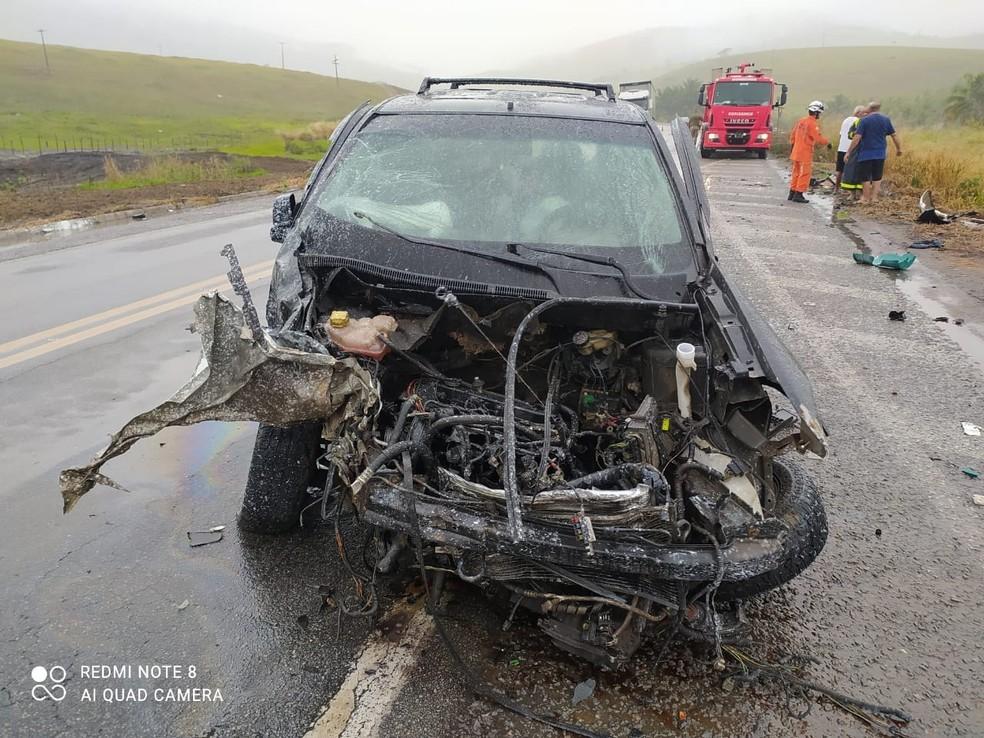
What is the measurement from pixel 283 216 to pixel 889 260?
778 centimetres

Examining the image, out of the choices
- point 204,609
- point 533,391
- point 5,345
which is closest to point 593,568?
point 533,391

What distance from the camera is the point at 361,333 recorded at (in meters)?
2.78

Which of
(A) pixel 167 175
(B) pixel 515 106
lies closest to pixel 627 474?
(B) pixel 515 106

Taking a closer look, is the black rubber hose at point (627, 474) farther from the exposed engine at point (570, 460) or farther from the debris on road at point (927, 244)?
the debris on road at point (927, 244)

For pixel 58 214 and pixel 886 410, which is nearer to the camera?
pixel 886 410

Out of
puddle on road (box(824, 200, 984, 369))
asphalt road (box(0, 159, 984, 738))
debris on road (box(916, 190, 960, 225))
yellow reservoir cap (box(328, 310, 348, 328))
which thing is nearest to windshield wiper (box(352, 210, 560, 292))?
yellow reservoir cap (box(328, 310, 348, 328))

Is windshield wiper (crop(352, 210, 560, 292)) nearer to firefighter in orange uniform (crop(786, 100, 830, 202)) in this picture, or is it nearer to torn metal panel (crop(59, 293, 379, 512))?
torn metal panel (crop(59, 293, 379, 512))

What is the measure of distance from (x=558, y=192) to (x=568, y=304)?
818mm

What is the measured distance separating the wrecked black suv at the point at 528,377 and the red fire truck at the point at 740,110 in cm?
1905

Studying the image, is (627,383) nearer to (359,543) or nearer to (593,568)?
(593,568)

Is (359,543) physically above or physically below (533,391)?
below

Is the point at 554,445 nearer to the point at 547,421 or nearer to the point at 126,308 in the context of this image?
the point at 547,421

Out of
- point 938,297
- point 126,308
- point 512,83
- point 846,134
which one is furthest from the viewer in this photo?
point 846,134

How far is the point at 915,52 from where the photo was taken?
109000mm
